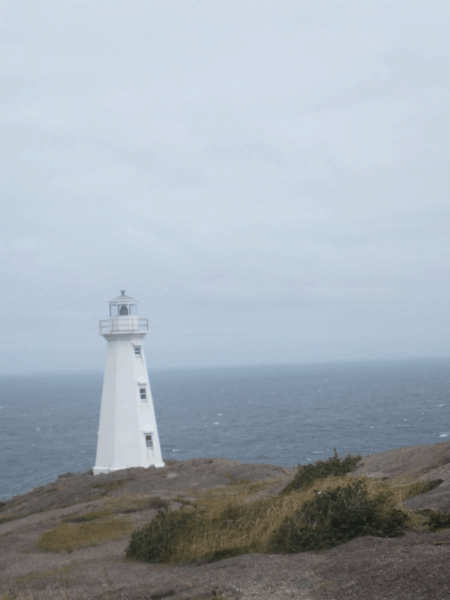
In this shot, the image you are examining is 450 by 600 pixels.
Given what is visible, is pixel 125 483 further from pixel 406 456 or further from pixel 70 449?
pixel 70 449

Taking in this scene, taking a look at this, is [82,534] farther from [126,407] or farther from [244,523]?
[126,407]

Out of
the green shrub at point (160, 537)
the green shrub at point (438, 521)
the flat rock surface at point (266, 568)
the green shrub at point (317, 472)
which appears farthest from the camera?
the green shrub at point (317, 472)

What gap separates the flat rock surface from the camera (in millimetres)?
8336

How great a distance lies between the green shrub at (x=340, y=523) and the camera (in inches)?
429

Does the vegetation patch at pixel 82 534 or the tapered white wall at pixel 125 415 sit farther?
the tapered white wall at pixel 125 415

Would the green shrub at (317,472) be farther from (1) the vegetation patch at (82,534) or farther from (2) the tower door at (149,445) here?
(2) the tower door at (149,445)

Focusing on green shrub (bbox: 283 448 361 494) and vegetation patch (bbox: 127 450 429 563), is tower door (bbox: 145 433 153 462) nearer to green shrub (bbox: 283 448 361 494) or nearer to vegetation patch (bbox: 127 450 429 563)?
green shrub (bbox: 283 448 361 494)

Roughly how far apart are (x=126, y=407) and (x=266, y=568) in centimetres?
2409

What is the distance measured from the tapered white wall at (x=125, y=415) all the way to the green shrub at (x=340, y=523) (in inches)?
868

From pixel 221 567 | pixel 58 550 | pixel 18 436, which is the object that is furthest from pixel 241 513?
pixel 18 436

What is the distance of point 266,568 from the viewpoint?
32.5 feet

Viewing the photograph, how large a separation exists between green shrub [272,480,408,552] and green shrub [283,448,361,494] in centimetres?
548

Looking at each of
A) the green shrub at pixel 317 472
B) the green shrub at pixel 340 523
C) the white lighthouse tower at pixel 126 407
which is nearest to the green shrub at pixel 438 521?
the green shrub at pixel 340 523

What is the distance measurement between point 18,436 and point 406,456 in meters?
85.8
